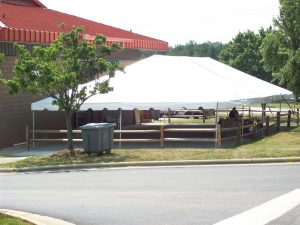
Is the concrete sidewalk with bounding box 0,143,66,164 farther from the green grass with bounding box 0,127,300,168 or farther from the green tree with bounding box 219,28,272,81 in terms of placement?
the green tree with bounding box 219,28,272,81

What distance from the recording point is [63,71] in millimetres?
19734

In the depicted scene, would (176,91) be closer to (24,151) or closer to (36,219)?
(24,151)

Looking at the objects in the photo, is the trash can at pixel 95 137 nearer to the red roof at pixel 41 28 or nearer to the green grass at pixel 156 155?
the green grass at pixel 156 155

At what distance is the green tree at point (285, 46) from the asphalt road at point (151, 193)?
2229 cm

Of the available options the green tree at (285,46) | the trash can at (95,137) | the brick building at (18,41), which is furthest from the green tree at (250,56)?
the trash can at (95,137)

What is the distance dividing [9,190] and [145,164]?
5366 millimetres

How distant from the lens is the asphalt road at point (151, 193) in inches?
368

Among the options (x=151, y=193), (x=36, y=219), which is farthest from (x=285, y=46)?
(x=36, y=219)

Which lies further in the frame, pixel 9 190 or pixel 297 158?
pixel 297 158

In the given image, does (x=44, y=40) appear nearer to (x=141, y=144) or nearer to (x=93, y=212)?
(x=141, y=144)

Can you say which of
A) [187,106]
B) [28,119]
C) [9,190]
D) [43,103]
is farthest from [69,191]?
[28,119]

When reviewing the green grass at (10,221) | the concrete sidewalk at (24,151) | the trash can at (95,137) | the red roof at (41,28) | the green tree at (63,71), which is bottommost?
the concrete sidewalk at (24,151)

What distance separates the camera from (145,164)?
1769 cm

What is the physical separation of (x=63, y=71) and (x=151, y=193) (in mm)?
9054
